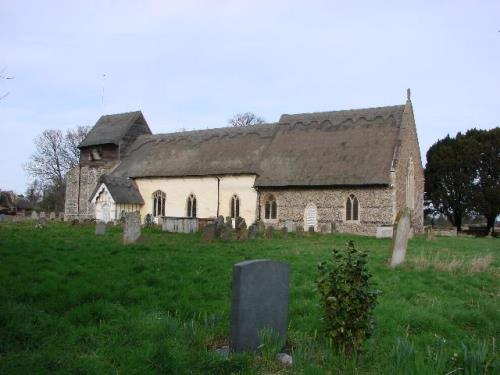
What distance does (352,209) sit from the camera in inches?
989

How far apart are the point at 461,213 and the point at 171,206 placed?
26.8 metres

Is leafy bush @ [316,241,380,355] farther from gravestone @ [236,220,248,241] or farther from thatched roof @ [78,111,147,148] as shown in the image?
thatched roof @ [78,111,147,148]

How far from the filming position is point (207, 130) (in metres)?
33.1

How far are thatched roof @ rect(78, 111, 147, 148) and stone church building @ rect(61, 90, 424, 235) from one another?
0.14 metres

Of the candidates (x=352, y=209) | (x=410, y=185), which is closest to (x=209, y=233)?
(x=352, y=209)

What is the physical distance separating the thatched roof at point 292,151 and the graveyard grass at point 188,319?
1455 centimetres

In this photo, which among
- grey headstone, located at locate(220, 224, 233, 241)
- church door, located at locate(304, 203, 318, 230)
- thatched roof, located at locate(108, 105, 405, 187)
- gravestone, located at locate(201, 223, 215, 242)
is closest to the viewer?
gravestone, located at locate(201, 223, 215, 242)

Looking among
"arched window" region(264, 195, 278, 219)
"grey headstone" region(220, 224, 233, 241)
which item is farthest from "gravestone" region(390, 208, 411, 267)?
"arched window" region(264, 195, 278, 219)

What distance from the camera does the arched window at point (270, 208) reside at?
2717 centimetres

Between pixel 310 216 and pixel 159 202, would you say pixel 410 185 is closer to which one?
pixel 310 216

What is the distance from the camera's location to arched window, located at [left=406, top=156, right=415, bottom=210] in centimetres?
2803

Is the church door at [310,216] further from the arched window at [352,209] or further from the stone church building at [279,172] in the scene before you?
the arched window at [352,209]

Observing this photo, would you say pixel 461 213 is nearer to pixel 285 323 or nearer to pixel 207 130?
pixel 207 130

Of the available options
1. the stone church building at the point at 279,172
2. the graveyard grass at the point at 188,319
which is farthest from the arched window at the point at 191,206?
the graveyard grass at the point at 188,319
